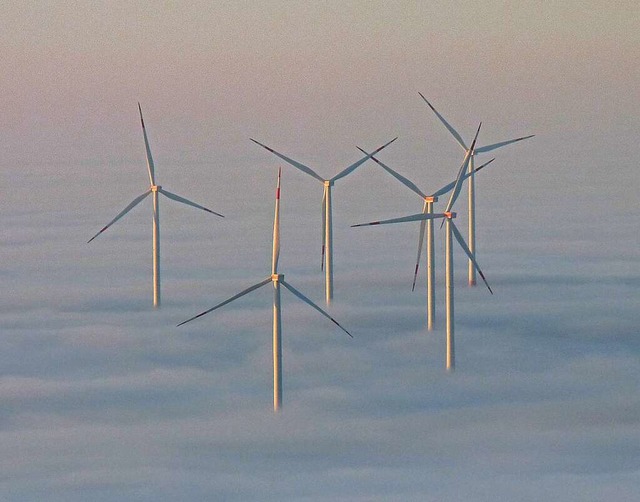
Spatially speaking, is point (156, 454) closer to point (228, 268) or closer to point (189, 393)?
point (189, 393)

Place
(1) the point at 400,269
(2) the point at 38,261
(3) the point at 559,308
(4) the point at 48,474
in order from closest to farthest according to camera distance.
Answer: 1. (4) the point at 48,474
2. (3) the point at 559,308
3. (1) the point at 400,269
4. (2) the point at 38,261

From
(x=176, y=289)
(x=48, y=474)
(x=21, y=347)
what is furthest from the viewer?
(x=176, y=289)

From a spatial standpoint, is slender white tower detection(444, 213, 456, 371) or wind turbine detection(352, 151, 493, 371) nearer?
slender white tower detection(444, 213, 456, 371)

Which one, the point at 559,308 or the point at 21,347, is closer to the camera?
the point at 21,347

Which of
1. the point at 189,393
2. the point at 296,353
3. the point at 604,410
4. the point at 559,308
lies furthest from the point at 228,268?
the point at 604,410

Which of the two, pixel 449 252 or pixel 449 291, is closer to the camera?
pixel 449 291

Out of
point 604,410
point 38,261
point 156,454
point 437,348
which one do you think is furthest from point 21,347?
point 38,261

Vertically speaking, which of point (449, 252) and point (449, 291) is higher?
point (449, 252)

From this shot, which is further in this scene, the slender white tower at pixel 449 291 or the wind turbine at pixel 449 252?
the wind turbine at pixel 449 252

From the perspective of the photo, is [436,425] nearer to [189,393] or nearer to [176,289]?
[189,393]
